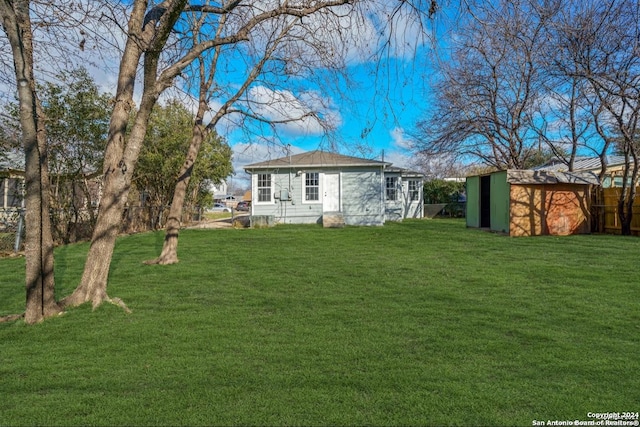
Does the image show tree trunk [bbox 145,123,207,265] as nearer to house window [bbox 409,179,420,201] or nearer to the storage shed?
the storage shed

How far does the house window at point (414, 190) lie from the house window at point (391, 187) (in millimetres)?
3974

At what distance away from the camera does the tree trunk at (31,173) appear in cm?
448

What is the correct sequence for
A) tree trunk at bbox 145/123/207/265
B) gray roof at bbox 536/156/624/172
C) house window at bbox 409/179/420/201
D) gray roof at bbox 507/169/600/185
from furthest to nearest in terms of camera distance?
house window at bbox 409/179/420/201, gray roof at bbox 536/156/624/172, gray roof at bbox 507/169/600/185, tree trunk at bbox 145/123/207/265

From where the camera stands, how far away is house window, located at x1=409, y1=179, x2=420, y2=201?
2733 cm

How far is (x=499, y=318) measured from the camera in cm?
469

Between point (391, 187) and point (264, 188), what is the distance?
7.40 metres

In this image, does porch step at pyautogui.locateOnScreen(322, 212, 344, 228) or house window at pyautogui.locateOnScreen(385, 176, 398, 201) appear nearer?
porch step at pyautogui.locateOnScreen(322, 212, 344, 228)

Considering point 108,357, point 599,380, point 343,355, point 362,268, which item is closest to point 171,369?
point 108,357

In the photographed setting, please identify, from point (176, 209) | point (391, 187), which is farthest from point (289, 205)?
point (176, 209)

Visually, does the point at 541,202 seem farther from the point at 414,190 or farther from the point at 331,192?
the point at 414,190

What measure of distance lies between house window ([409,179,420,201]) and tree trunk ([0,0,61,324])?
79.4 feet

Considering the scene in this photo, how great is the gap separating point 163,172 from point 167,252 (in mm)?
10544

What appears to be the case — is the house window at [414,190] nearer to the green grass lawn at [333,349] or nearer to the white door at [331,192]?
the white door at [331,192]

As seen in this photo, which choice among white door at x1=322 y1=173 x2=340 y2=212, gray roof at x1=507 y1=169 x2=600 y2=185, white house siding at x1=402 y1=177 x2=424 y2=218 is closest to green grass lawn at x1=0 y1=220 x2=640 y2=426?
gray roof at x1=507 y1=169 x2=600 y2=185
